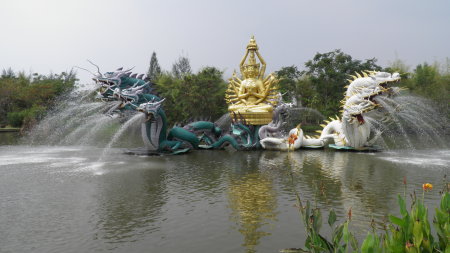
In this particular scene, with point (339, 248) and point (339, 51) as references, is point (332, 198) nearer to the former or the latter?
point (339, 248)

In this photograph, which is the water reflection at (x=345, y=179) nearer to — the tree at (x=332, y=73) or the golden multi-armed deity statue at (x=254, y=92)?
the golden multi-armed deity statue at (x=254, y=92)

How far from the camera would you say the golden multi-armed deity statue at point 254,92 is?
1470cm

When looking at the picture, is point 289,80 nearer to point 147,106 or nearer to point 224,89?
point 224,89

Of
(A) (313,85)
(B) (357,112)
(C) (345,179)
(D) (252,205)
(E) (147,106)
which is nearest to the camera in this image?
(D) (252,205)

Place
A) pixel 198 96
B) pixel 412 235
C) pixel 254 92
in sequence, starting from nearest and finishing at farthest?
pixel 412 235, pixel 254 92, pixel 198 96

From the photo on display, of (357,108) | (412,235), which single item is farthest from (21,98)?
(412,235)

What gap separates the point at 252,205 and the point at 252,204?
0.06 metres

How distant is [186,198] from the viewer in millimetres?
6758

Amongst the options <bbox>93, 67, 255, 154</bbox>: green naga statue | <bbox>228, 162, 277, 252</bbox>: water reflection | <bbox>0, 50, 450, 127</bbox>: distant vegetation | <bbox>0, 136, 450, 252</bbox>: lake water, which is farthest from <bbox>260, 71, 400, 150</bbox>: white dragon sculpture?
<bbox>0, 50, 450, 127</bbox>: distant vegetation

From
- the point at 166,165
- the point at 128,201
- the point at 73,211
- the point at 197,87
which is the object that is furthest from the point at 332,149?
the point at 197,87

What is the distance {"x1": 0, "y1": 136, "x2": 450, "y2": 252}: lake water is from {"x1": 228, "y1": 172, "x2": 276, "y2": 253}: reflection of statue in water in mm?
16

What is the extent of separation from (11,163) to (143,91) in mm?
4571

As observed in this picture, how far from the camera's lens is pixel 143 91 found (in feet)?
41.5

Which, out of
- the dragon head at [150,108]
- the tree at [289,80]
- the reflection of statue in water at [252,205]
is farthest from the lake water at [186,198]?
the tree at [289,80]
